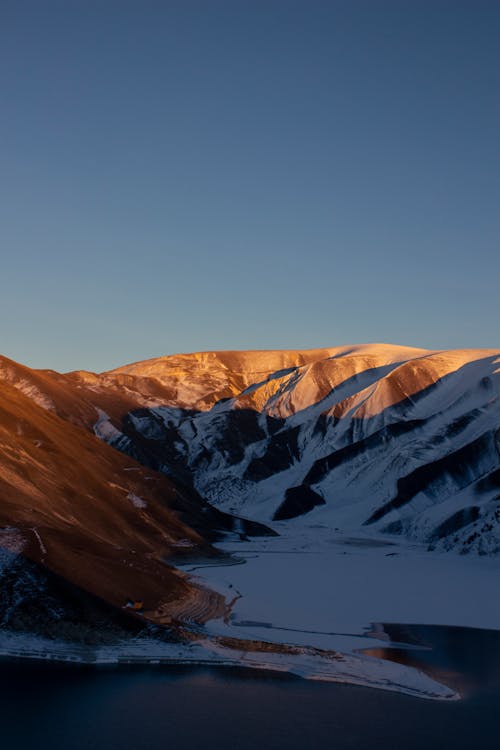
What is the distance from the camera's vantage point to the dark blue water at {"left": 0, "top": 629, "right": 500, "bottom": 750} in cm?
2103

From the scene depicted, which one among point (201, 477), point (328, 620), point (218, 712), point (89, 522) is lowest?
point (201, 477)

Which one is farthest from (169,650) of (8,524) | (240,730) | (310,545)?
(310,545)

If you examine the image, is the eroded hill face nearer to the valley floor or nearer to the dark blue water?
the valley floor

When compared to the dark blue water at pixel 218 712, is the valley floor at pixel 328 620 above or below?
below

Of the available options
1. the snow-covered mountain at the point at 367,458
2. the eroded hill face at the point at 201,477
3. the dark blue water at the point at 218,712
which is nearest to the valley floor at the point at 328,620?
the dark blue water at the point at 218,712

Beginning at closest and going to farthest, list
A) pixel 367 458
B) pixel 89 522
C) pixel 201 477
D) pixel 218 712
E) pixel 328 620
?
pixel 218 712 < pixel 328 620 < pixel 89 522 < pixel 367 458 < pixel 201 477

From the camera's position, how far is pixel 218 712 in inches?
911

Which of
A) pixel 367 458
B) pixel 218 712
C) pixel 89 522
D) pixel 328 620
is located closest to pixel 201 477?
pixel 367 458

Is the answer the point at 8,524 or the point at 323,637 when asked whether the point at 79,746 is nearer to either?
the point at 323,637

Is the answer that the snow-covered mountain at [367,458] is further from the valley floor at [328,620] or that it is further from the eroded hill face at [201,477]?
the valley floor at [328,620]

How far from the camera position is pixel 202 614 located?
38.3 metres

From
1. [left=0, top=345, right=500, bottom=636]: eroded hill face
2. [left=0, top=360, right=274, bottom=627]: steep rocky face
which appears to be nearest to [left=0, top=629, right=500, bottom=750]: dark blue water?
[left=0, top=360, right=274, bottom=627]: steep rocky face

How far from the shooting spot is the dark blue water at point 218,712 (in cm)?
2103

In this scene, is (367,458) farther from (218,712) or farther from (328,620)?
(218,712)
